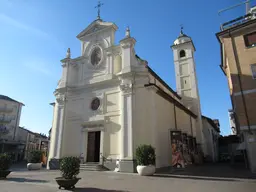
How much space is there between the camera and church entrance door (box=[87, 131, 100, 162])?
58.6 ft

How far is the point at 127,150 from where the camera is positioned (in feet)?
49.2

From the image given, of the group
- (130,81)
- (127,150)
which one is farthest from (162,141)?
(130,81)

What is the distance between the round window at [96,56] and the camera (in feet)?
67.0

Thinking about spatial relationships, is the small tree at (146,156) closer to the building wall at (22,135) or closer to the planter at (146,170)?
the planter at (146,170)

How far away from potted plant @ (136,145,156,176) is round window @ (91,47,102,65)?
11182 mm

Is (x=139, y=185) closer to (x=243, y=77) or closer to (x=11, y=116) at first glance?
(x=243, y=77)

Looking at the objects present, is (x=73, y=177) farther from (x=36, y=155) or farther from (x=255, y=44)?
(x=255, y=44)

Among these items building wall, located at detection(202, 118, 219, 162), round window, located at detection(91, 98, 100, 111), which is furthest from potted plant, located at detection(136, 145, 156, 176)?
building wall, located at detection(202, 118, 219, 162)

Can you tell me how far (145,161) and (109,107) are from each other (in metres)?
6.68

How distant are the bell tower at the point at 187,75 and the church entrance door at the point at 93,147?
17.1 meters

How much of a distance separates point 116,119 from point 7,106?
38.4 meters

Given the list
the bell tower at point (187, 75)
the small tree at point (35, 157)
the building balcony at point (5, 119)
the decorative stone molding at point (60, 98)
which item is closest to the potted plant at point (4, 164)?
the small tree at point (35, 157)

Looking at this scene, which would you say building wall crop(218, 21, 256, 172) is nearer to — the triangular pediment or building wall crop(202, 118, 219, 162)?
the triangular pediment

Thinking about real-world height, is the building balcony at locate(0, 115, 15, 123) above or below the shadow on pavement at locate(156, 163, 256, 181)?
above
